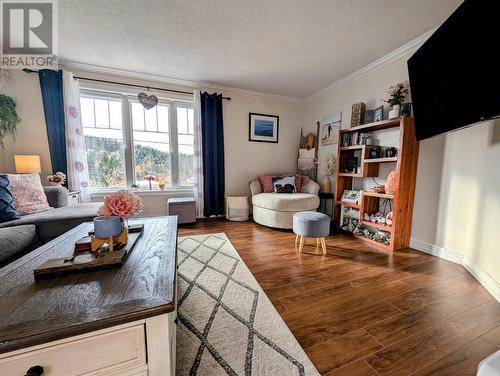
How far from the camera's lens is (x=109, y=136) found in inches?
127

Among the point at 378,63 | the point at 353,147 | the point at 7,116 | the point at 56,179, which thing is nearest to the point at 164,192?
the point at 56,179

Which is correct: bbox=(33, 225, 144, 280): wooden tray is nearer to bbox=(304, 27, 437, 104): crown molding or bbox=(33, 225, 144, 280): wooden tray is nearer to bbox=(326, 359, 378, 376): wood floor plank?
bbox=(326, 359, 378, 376): wood floor plank

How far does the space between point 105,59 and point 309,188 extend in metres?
3.65

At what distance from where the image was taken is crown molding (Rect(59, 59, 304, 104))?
2868 millimetres

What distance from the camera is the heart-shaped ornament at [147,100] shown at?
10.5 ft

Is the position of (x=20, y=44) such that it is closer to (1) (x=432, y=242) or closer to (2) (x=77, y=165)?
(2) (x=77, y=165)

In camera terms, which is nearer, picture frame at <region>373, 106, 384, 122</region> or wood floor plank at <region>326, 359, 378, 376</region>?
wood floor plank at <region>326, 359, 378, 376</region>

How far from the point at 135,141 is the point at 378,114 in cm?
368

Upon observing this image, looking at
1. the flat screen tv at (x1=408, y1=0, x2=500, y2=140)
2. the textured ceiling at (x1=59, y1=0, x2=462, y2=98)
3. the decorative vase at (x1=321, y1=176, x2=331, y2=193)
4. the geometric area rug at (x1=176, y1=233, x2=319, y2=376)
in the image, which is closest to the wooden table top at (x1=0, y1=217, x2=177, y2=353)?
the geometric area rug at (x1=176, y1=233, x2=319, y2=376)

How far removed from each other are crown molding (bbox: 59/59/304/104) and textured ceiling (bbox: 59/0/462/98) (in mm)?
101

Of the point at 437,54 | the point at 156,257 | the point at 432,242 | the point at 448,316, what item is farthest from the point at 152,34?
the point at 432,242

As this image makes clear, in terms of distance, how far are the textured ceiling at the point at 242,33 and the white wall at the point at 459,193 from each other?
59cm

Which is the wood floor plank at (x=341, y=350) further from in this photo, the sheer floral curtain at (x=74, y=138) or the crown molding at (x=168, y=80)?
the crown molding at (x=168, y=80)

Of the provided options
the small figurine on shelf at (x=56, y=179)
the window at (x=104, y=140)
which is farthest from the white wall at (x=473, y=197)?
the small figurine on shelf at (x=56, y=179)
